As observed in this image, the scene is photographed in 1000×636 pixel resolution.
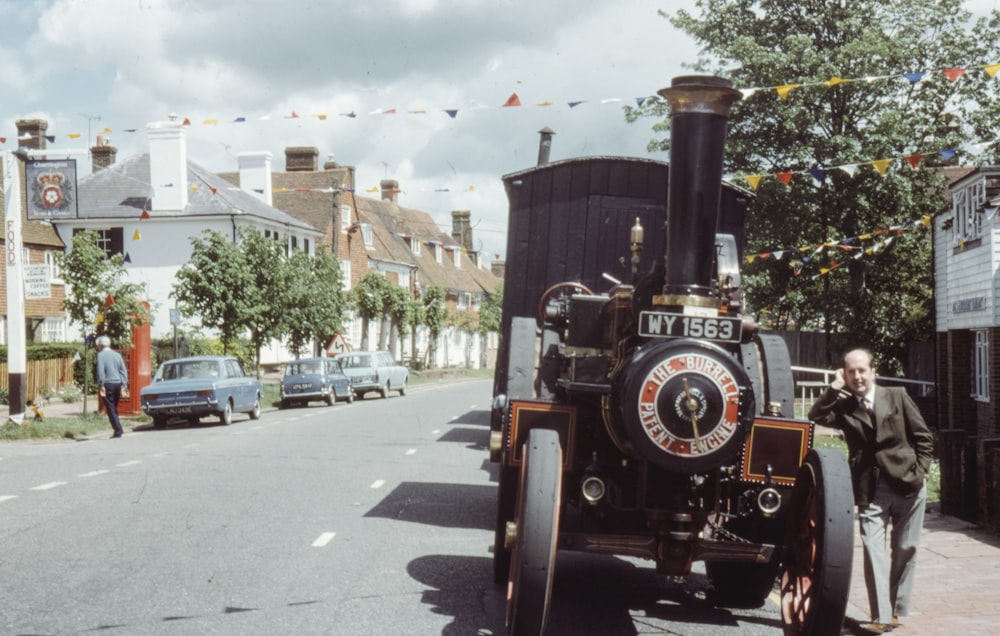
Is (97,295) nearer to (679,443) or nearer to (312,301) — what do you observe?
(312,301)

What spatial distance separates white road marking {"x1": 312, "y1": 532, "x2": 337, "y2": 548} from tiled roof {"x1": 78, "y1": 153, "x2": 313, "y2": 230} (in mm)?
35758

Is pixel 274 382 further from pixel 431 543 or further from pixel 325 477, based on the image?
pixel 431 543

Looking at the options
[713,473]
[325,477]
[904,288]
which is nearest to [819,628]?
[713,473]

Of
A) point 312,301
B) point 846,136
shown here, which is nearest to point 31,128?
point 312,301

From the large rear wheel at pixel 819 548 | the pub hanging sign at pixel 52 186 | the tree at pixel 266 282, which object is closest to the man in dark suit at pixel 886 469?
the large rear wheel at pixel 819 548

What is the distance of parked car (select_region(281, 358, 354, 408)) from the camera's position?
100ft

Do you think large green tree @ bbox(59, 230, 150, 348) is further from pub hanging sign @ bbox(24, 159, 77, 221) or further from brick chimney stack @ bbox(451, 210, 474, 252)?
brick chimney stack @ bbox(451, 210, 474, 252)

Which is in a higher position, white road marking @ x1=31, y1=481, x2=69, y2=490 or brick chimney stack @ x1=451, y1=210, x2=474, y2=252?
brick chimney stack @ x1=451, y1=210, x2=474, y2=252

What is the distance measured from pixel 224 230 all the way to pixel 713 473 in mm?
40788

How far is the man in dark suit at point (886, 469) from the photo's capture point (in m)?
6.76

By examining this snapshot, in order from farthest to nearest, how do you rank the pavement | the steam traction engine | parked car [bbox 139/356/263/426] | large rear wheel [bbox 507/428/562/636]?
parked car [bbox 139/356/263/426] < the pavement < the steam traction engine < large rear wheel [bbox 507/428/562/636]

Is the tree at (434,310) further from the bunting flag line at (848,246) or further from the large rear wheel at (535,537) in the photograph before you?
the large rear wheel at (535,537)

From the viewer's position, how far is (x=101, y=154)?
49594 mm

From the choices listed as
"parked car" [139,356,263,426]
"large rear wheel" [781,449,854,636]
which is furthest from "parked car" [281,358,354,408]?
"large rear wheel" [781,449,854,636]
